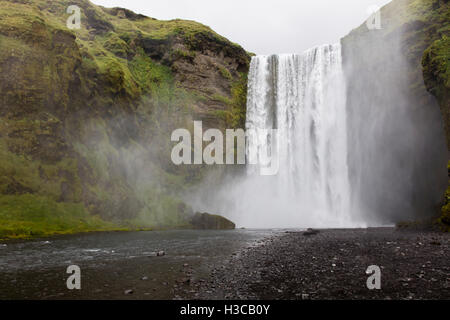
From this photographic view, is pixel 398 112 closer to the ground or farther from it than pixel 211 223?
farther from it

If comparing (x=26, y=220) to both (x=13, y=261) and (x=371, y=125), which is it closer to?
(x=13, y=261)

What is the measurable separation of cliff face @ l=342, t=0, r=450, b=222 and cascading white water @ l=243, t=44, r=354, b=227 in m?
2.60

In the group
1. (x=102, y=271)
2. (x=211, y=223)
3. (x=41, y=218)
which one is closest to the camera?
(x=102, y=271)

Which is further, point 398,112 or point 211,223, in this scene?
point 211,223

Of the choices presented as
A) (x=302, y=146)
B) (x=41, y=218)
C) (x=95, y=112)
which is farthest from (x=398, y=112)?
(x=41, y=218)

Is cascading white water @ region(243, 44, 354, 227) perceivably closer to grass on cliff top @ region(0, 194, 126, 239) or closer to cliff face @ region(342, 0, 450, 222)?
cliff face @ region(342, 0, 450, 222)

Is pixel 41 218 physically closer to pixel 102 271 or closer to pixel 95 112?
pixel 95 112

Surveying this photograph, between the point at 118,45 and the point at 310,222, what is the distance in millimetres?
52674

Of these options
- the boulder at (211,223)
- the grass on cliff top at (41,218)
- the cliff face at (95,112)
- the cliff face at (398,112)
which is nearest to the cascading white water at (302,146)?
the cliff face at (398,112)

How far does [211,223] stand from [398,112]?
32.7m

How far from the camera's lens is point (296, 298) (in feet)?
27.8

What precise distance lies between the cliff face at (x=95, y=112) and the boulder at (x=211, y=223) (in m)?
3.59

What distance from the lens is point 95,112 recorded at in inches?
1901

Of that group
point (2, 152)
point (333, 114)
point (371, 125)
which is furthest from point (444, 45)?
point (2, 152)
